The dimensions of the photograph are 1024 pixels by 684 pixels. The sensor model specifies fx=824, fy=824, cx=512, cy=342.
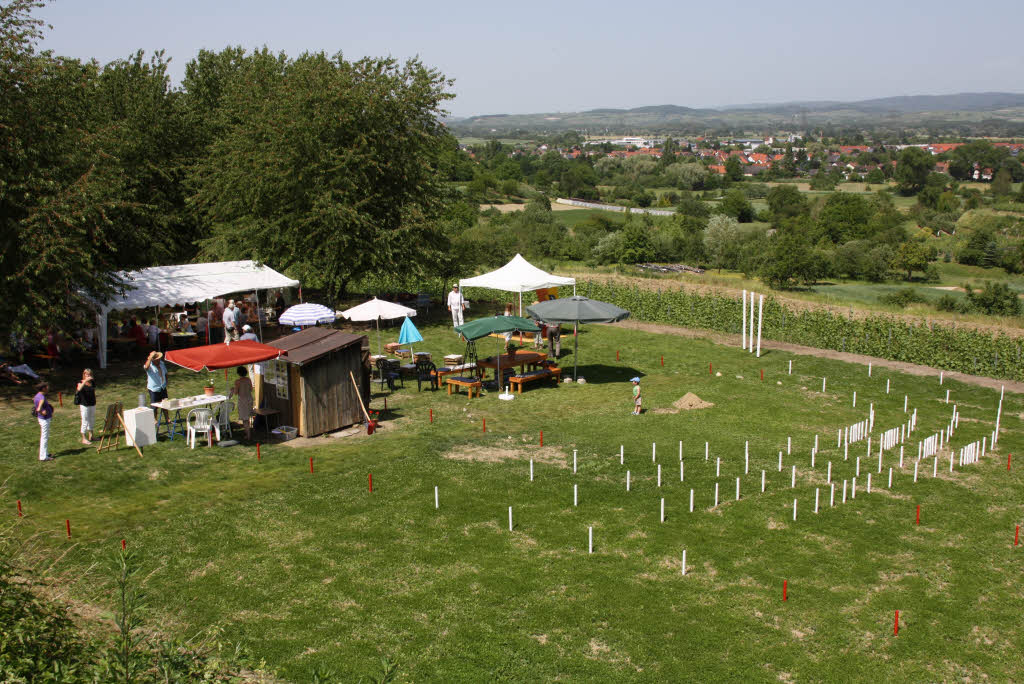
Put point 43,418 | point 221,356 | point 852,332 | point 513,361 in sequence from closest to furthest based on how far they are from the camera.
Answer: point 43,418 < point 221,356 < point 513,361 < point 852,332

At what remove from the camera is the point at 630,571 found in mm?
12086

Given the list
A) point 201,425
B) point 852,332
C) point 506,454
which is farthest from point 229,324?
point 852,332

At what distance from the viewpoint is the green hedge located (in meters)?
24.7

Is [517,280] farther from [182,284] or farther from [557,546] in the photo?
[557,546]

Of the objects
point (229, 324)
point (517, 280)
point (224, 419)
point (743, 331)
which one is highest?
point (517, 280)

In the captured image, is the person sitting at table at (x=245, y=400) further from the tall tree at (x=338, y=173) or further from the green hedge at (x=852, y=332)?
the green hedge at (x=852, y=332)

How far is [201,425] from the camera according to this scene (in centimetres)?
1742

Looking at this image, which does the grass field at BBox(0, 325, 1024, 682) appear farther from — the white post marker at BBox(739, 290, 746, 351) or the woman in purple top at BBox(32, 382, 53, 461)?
the white post marker at BBox(739, 290, 746, 351)

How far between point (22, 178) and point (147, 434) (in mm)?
9601

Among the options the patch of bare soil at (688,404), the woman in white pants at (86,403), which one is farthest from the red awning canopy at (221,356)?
the patch of bare soil at (688,404)

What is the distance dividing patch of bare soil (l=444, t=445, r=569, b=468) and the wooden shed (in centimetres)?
306

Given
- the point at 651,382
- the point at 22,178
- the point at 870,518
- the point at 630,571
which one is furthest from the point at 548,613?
the point at 22,178

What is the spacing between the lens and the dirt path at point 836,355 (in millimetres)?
23609

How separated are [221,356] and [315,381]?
2.06 meters
